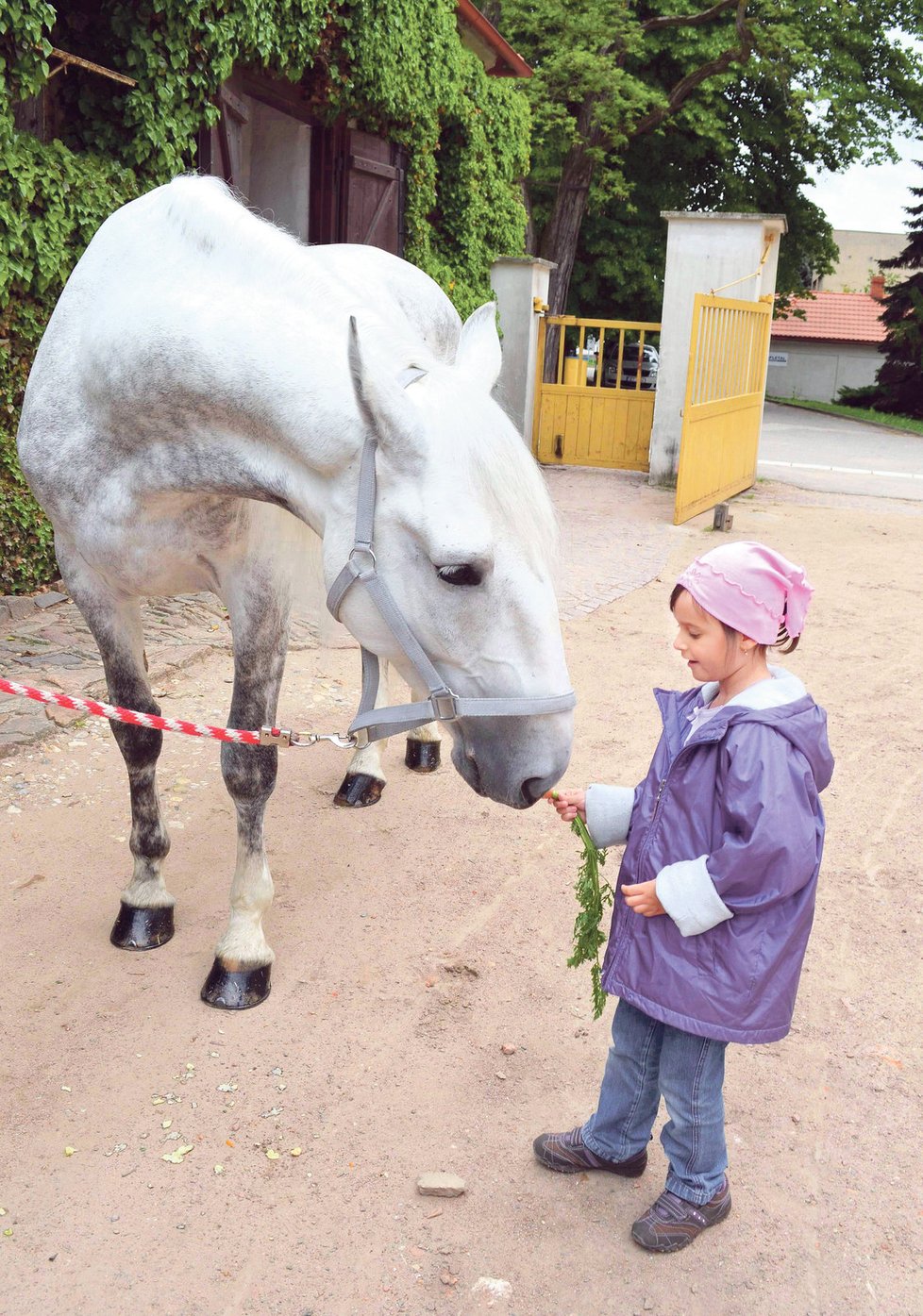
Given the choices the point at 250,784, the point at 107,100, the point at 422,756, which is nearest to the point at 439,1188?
the point at 250,784

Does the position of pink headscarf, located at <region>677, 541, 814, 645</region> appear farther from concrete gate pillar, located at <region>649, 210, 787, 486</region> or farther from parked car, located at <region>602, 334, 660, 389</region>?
parked car, located at <region>602, 334, 660, 389</region>

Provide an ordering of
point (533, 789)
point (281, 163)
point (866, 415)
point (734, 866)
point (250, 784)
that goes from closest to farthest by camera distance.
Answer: point (734, 866)
point (533, 789)
point (250, 784)
point (281, 163)
point (866, 415)

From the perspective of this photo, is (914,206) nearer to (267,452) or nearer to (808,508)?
(808,508)

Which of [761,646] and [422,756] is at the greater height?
[761,646]

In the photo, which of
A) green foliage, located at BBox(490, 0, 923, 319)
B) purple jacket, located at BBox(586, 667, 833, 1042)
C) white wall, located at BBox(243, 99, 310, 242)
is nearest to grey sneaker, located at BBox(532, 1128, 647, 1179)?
purple jacket, located at BBox(586, 667, 833, 1042)

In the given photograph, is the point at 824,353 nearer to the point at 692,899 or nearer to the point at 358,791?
the point at 358,791

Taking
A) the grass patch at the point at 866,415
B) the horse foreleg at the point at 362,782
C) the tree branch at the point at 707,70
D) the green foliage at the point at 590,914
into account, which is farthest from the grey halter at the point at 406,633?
the grass patch at the point at 866,415

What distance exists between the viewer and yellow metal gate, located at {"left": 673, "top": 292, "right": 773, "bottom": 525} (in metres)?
9.34

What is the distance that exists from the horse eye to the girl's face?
350 millimetres

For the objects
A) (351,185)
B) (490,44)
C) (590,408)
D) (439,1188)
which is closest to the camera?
(439,1188)

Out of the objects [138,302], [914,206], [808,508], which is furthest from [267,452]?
[914,206]

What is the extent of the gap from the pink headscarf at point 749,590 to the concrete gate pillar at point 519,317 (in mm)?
10547

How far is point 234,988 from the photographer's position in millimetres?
2707

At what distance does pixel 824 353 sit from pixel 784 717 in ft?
126
